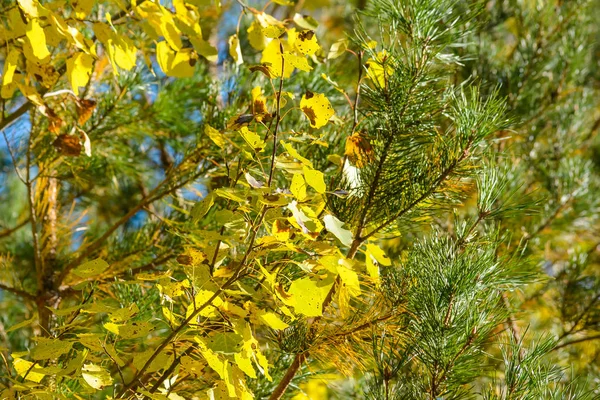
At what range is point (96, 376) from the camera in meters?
0.66

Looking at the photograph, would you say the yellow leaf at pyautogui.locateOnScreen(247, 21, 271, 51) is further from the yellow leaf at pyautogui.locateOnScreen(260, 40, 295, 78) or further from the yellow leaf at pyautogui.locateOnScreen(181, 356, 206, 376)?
the yellow leaf at pyautogui.locateOnScreen(181, 356, 206, 376)

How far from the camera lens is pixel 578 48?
1.68m

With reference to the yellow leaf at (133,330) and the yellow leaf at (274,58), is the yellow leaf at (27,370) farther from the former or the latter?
the yellow leaf at (274,58)

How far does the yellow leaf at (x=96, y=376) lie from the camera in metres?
0.65

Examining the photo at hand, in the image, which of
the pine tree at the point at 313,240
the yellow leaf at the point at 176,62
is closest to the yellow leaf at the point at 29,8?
the pine tree at the point at 313,240

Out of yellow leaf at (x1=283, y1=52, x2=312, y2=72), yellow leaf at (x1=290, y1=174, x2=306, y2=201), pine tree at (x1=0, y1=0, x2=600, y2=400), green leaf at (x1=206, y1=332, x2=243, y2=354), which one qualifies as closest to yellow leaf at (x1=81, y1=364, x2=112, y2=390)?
pine tree at (x1=0, y1=0, x2=600, y2=400)

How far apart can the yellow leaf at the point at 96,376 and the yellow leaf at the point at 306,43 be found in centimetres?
37

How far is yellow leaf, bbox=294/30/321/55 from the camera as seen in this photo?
0.69 metres

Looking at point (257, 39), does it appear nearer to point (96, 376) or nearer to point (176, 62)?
point (176, 62)

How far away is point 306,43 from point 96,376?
39 cm

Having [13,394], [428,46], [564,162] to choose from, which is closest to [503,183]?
[428,46]

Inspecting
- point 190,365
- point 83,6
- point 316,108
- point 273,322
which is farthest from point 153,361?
point 83,6

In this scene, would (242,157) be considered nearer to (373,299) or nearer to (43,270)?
(373,299)

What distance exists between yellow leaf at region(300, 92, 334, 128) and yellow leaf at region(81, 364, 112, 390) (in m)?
0.32
